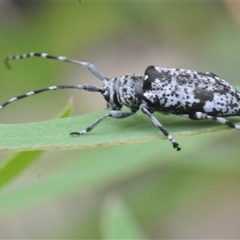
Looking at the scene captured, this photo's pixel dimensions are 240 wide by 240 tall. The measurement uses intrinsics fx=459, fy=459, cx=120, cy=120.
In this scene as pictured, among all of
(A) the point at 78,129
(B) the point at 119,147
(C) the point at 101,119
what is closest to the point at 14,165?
(A) the point at 78,129

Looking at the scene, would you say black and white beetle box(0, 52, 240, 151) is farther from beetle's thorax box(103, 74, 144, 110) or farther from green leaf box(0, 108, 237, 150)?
green leaf box(0, 108, 237, 150)

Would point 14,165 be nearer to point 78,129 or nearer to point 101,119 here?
point 78,129

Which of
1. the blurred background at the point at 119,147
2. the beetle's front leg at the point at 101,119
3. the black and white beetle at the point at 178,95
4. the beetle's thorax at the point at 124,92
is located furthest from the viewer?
the blurred background at the point at 119,147

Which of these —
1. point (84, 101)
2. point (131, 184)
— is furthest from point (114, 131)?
point (84, 101)

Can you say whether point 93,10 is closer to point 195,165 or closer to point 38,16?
point 38,16

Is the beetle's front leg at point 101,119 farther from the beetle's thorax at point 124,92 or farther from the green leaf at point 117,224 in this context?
the green leaf at point 117,224

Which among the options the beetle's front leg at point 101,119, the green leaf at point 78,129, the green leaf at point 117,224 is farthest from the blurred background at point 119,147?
the green leaf at point 78,129

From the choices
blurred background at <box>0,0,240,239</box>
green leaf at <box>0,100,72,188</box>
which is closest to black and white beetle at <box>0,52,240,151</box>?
green leaf at <box>0,100,72,188</box>
